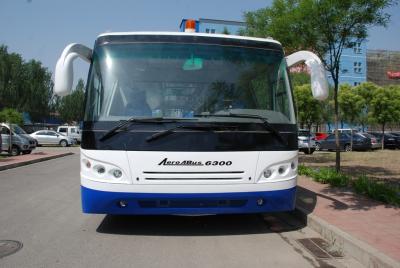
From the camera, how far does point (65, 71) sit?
6.04 m

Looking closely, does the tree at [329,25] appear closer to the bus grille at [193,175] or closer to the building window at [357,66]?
the bus grille at [193,175]

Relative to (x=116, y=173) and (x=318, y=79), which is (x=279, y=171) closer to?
(x=318, y=79)

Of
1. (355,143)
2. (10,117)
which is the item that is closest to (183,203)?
(355,143)

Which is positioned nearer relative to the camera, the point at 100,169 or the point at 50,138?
the point at 100,169

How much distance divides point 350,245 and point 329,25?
7.44 meters

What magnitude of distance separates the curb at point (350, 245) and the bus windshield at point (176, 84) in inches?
61.4

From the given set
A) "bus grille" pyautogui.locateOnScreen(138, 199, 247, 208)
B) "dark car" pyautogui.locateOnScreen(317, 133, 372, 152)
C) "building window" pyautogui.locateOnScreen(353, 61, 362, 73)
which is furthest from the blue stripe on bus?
"building window" pyautogui.locateOnScreen(353, 61, 362, 73)

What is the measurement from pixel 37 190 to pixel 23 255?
20.0 ft

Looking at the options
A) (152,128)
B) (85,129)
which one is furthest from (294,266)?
(85,129)

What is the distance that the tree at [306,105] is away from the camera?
39375mm

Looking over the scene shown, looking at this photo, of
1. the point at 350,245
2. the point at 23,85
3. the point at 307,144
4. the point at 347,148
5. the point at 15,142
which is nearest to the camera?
the point at 350,245

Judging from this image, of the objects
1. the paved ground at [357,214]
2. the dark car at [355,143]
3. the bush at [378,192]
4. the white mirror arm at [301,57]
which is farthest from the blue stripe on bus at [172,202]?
the dark car at [355,143]

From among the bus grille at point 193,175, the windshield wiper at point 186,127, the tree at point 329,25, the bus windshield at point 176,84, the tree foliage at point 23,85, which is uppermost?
the tree foliage at point 23,85

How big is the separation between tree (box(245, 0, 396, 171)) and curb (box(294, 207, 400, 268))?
561cm
